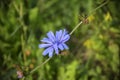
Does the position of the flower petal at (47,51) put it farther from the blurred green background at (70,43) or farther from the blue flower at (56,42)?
the blurred green background at (70,43)

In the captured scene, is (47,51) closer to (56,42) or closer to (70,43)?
(56,42)

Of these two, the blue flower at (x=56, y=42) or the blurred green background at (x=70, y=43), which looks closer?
the blue flower at (x=56, y=42)

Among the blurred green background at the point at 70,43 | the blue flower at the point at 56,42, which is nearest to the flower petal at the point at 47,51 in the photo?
the blue flower at the point at 56,42

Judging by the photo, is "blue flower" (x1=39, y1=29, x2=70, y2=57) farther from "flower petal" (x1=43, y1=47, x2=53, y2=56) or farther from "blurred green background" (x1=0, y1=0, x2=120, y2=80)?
"blurred green background" (x1=0, y1=0, x2=120, y2=80)

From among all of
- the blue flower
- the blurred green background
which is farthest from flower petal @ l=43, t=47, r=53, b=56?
the blurred green background

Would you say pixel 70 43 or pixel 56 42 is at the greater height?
pixel 70 43

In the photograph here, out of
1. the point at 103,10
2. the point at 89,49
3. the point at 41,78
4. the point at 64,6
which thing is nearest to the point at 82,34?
the point at 89,49

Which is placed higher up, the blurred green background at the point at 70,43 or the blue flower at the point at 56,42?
the blurred green background at the point at 70,43

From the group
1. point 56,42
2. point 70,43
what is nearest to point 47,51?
point 56,42

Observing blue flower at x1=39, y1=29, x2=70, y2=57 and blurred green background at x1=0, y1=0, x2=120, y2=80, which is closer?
blue flower at x1=39, y1=29, x2=70, y2=57
